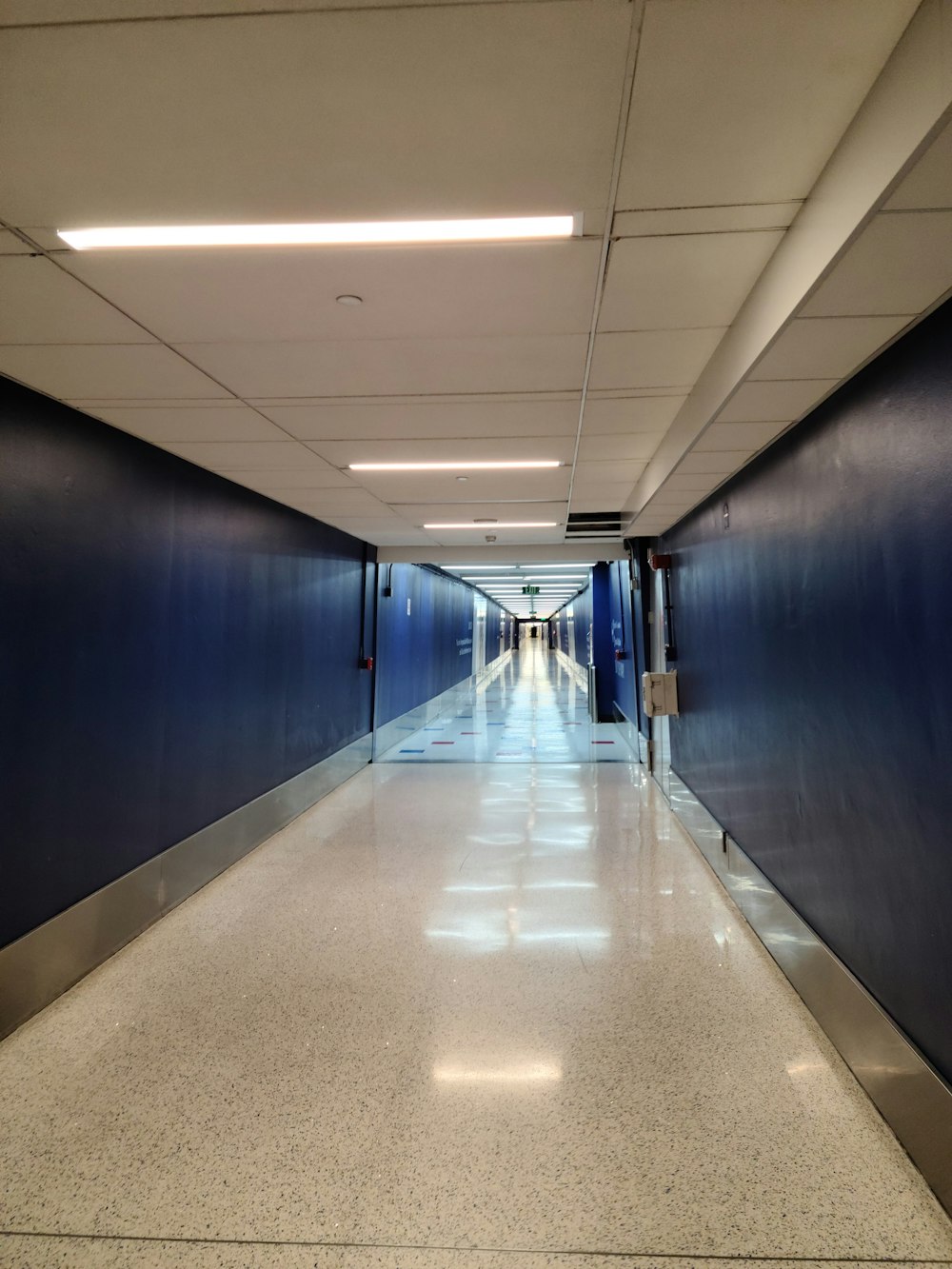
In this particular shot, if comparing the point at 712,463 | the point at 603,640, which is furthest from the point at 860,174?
the point at 603,640

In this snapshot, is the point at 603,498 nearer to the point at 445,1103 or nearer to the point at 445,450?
the point at 445,450

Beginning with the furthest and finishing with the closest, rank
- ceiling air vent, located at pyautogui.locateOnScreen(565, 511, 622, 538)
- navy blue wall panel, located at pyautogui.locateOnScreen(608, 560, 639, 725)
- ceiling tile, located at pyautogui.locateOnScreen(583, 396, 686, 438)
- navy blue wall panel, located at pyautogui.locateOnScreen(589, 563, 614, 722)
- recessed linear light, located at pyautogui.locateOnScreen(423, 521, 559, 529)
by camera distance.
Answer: navy blue wall panel, located at pyautogui.locateOnScreen(589, 563, 614, 722) < navy blue wall panel, located at pyautogui.locateOnScreen(608, 560, 639, 725) < recessed linear light, located at pyautogui.locateOnScreen(423, 521, 559, 529) < ceiling air vent, located at pyautogui.locateOnScreen(565, 511, 622, 538) < ceiling tile, located at pyautogui.locateOnScreen(583, 396, 686, 438)

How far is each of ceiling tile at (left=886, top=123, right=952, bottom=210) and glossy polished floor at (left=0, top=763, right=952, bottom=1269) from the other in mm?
2581

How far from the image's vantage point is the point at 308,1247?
159cm

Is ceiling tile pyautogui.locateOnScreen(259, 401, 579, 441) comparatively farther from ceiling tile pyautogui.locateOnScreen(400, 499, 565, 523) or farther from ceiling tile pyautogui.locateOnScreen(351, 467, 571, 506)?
ceiling tile pyautogui.locateOnScreen(400, 499, 565, 523)

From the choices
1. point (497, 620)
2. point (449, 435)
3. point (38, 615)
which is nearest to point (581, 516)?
point (449, 435)

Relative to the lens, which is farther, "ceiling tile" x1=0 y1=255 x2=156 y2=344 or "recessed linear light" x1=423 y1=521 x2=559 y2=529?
"recessed linear light" x1=423 y1=521 x2=559 y2=529

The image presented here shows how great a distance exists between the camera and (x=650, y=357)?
8.17 ft

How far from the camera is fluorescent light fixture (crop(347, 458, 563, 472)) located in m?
4.02

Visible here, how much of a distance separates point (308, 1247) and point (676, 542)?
520 cm

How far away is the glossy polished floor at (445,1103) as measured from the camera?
5.33ft

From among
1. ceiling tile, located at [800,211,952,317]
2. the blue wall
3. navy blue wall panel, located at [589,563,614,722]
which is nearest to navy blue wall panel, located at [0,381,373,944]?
ceiling tile, located at [800,211,952,317]

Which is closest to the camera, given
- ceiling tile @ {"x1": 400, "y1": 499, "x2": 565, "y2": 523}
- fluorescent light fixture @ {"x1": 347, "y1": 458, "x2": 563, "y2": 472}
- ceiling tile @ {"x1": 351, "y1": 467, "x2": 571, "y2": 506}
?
fluorescent light fixture @ {"x1": 347, "y1": 458, "x2": 563, "y2": 472}

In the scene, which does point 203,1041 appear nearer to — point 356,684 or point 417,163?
point 417,163
